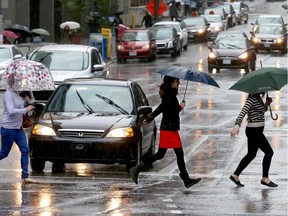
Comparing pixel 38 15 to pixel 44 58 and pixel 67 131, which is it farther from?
pixel 67 131

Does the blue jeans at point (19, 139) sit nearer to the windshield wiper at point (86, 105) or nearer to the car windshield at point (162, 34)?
the windshield wiper at point (86, 105)

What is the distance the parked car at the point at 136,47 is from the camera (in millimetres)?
48188

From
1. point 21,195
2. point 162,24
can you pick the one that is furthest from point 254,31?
point 21,195


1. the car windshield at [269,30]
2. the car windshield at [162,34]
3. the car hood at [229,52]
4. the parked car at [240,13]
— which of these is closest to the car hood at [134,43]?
Result: the car windshield at [162,34]

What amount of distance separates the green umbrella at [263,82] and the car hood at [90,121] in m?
2.14

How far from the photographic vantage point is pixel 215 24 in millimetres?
67875

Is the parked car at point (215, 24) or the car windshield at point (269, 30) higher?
the car windshield at point (269, 30)

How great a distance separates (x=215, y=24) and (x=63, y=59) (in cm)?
4081

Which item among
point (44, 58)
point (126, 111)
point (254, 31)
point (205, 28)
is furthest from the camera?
point (205, 28)

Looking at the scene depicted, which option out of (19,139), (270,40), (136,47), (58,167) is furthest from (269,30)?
(19,139)

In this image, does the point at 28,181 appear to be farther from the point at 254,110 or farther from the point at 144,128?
the point at 254,110

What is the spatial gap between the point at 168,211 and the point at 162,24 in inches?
1749

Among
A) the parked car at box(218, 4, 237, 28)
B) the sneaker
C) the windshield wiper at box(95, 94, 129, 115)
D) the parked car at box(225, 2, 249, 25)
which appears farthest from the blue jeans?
the parked car at box(225, 2, 249, 25)

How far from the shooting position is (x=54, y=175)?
1631cm
